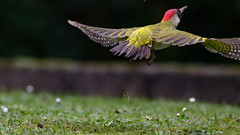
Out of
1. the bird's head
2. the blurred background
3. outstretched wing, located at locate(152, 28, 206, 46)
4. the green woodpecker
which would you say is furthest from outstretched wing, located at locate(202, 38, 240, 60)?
the blurred background

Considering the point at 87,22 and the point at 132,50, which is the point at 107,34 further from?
the point at 87,22

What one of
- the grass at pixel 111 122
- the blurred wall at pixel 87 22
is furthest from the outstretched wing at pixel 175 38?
the blurred wall at pixel 87 22

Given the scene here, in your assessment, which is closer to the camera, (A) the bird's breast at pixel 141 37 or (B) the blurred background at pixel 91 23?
(A) the bird's breast at pixel 141 37

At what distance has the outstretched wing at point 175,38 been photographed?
4.64m

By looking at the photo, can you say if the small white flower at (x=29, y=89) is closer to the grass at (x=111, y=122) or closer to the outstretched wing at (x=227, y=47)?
the grass at (x=111, y=122)

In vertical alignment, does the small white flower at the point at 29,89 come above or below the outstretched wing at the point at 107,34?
above

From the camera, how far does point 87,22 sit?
16578 millimetres

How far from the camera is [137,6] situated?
15273mm

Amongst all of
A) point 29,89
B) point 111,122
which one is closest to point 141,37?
point 111,122

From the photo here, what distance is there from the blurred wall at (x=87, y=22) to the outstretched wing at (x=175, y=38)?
33.3ft

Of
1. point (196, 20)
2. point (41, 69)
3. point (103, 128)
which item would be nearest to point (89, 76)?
point (41, 69)

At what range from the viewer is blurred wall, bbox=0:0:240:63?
15.2 meters

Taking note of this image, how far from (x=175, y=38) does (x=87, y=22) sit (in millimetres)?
11986

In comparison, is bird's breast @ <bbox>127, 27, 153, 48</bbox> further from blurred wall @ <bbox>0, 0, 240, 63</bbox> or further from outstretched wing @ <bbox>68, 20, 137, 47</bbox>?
blurred wall @ <bbox>0, 0, 240, 63</bbox>
